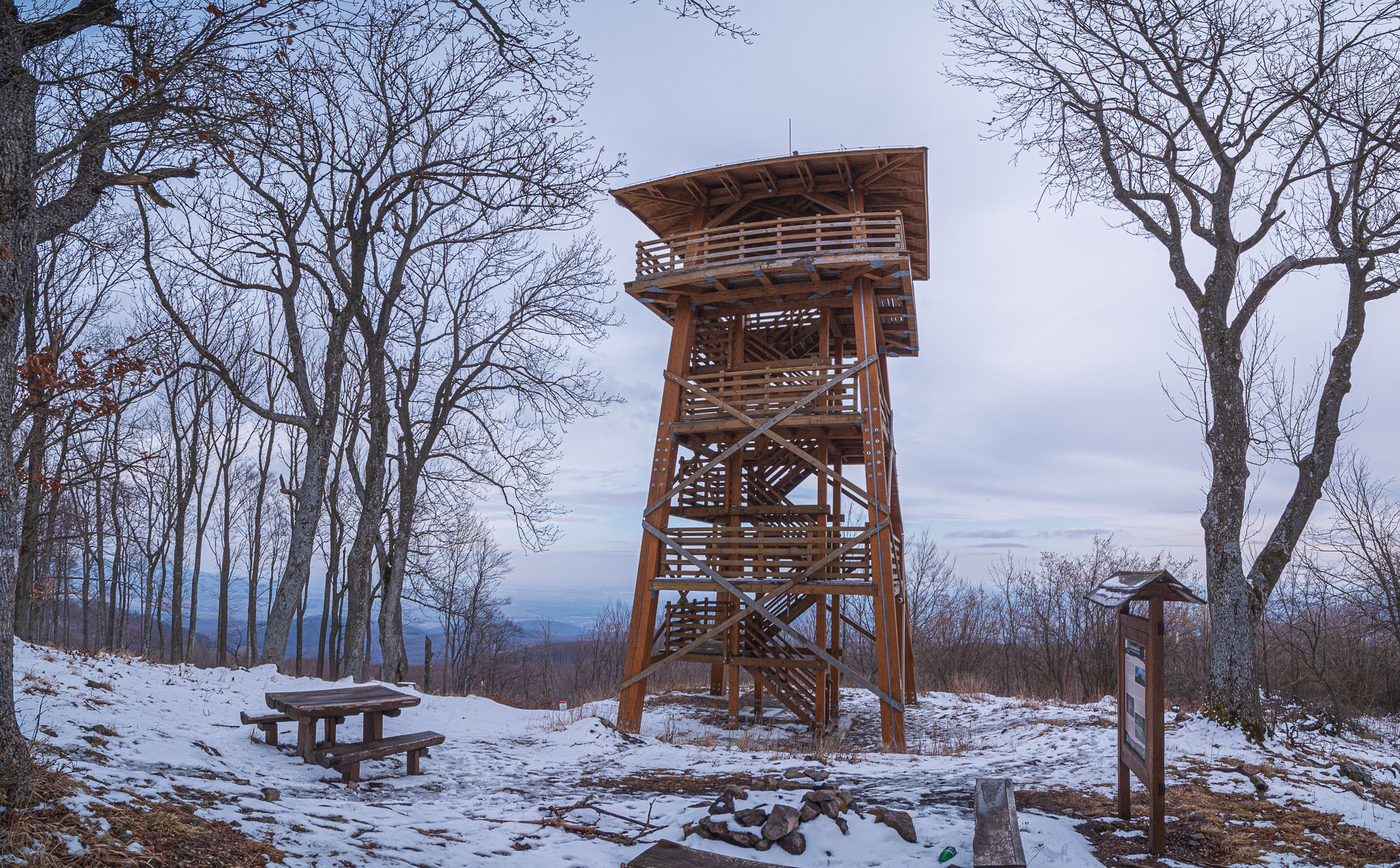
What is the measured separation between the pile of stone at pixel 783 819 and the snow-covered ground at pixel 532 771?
82 mm

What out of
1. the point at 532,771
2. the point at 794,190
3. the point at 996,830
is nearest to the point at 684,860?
the point at 996,830

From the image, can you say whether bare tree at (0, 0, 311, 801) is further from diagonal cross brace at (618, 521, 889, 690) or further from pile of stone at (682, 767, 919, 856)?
diagonal cross brace at (618, 521, 889, 690)

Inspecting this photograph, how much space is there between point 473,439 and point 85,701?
15422 mm

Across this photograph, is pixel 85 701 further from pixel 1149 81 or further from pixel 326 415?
pixel 1149 81

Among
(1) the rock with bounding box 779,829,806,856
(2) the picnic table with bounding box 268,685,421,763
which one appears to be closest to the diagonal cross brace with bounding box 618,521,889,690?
(2) the picnic table with bounding box 268,685,421,763

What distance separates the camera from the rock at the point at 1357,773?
8664mm

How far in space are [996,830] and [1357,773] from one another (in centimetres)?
622

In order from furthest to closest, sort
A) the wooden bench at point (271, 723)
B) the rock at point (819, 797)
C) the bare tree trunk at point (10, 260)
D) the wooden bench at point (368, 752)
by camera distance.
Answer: the wooden bench at point (271, 723), the wooden bench at point (368, 752), the rock at point (819, 797), the bare tree trunk at point (10, 260)

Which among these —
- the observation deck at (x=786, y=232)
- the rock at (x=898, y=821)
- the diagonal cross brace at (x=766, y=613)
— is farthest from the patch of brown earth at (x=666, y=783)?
the observation deck at (x=786, y=232)

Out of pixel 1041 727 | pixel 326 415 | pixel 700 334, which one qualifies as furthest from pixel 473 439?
pixel 1041 727

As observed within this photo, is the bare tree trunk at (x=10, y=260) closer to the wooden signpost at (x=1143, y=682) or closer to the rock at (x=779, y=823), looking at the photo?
the rock at (x=779, y=823)

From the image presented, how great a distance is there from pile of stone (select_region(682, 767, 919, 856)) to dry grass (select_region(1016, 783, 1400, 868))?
151 centimetres

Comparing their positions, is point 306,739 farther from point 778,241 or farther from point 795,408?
point 778,241

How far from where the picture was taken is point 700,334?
17.4m
